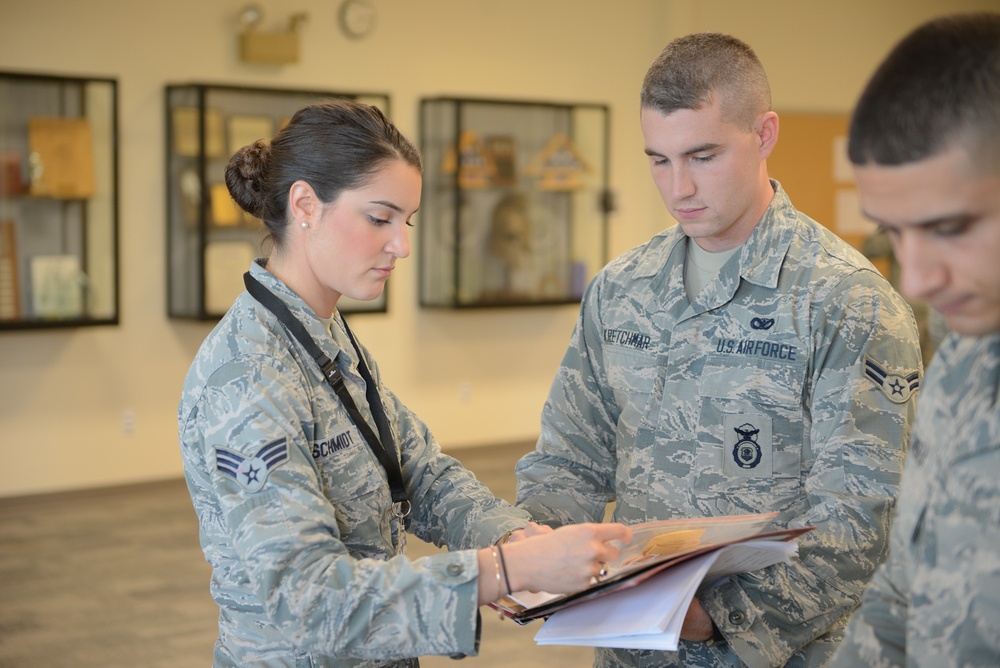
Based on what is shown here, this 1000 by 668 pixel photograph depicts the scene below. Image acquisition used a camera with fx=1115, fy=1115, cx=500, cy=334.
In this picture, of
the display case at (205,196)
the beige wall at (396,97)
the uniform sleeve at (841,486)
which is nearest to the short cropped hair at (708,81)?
the uniform sleeve at (841,486)

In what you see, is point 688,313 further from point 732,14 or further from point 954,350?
point 732,14

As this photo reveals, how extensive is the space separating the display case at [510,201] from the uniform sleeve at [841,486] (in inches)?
245

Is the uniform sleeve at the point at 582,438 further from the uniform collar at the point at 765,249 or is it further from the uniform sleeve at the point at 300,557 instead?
the uniform sleeve at the point at 300,557

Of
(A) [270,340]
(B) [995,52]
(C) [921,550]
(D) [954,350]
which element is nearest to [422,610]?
(A) [270,340]

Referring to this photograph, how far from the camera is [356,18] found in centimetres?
789

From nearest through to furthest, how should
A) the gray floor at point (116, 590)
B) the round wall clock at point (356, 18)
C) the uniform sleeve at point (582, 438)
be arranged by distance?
the uniform sleeve at point (582, 438) → the gray floor at point (116, 590) → the round wall clock at point (356, 18)

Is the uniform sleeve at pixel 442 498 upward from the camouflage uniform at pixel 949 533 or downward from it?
downward

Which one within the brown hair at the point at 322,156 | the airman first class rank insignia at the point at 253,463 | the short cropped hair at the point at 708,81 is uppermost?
the short cropped hair at the point at 708,81

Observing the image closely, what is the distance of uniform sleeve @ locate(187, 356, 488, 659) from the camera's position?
5.19 feet

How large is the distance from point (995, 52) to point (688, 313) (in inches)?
42.3

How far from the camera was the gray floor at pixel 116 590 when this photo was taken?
15.1 feet

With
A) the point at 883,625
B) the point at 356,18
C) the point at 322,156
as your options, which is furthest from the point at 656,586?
the point at 356,18

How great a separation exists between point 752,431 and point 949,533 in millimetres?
829

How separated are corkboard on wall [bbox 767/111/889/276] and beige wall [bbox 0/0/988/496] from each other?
21 cm
